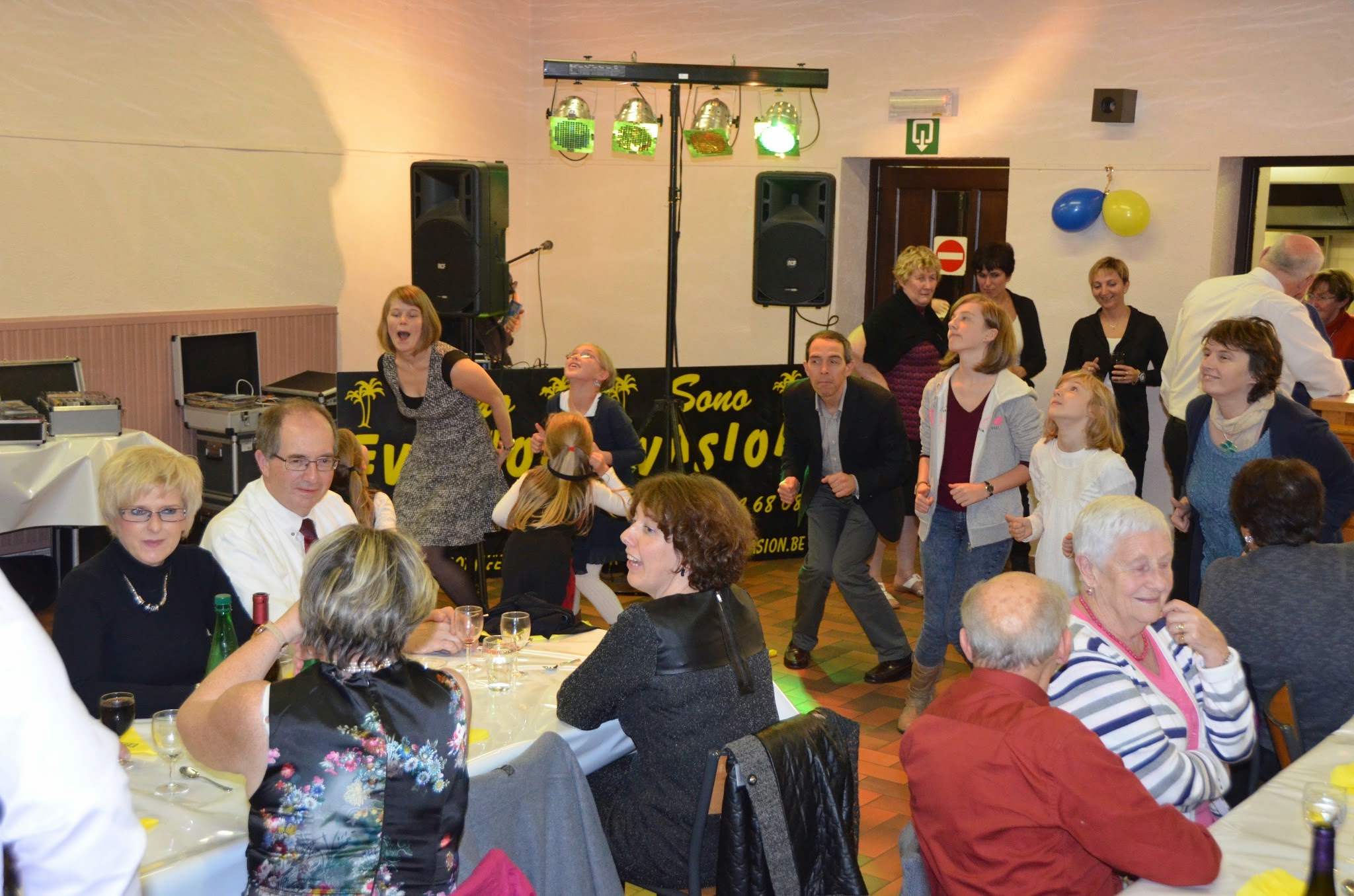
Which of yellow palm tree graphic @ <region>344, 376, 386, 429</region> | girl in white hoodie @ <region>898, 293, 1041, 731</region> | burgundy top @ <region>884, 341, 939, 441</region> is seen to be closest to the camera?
girl in white hoodie @ <region>898, 293, 1041, 731</region>

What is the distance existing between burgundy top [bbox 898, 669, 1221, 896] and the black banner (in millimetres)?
4131

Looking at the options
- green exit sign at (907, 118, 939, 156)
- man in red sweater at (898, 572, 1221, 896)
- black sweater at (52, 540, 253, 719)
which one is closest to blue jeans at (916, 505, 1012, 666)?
man in red sweater at (898, 572, 1221, 896)

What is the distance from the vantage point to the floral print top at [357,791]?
6.29ft

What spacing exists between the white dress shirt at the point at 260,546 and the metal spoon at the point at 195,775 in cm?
74

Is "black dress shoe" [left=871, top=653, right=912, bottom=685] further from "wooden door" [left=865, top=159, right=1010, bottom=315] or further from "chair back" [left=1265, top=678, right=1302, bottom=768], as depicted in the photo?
"wooden door" [left=865, top=159, right=1010, bottom=315]

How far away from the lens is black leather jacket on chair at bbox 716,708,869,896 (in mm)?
2352

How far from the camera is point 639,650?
2596 millimetres

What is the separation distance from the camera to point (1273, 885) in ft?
6.71

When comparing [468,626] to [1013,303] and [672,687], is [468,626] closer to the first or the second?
[672,687]

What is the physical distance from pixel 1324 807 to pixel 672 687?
3.94 ft

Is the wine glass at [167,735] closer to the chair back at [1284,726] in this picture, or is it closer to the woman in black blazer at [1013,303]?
the chair back at [1284,726]

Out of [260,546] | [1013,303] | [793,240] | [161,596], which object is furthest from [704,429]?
[161,596]

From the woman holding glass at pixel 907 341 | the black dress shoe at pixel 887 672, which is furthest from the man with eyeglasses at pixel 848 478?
the woman holding glass at pixel 907 341

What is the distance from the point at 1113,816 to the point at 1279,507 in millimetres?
1402
